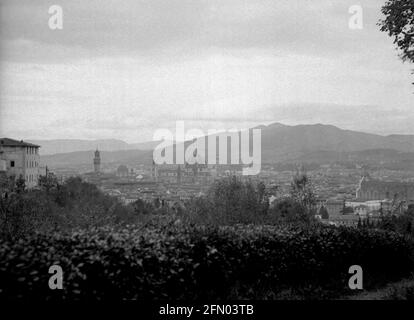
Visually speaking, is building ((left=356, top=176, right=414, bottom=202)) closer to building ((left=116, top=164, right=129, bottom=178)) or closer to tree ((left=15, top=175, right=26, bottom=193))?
building ((left=116, top=164, right=129, bottom=178))

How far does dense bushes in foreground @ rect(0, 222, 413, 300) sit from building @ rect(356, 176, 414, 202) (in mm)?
2213

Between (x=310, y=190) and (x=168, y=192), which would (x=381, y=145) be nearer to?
(x=310, y=190)

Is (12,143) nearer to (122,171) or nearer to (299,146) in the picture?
(122,171)

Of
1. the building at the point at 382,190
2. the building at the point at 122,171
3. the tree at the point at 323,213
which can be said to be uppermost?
the building at the point at 122,171

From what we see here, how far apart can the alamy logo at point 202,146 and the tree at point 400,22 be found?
3.41 metres

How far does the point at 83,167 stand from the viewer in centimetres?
1200

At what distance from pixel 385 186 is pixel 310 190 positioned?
2073 mm

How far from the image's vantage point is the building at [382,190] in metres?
12.3

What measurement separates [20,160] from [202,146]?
3.99 meters

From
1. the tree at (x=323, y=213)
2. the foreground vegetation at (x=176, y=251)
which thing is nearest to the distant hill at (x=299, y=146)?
the foreground vegetation at (x=176, y=251)

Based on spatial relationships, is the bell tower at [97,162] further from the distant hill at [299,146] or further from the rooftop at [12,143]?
the rooftop at [12,143]
